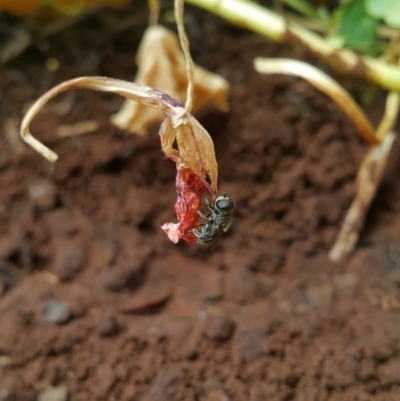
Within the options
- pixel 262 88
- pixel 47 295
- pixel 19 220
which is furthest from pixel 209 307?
pixel 262 88

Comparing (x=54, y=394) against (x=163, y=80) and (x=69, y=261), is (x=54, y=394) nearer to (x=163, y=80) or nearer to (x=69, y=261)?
(x=69, y=261)

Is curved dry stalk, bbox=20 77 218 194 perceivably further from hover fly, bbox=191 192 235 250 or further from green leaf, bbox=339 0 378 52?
green leaf, bbox=339 0 378 52

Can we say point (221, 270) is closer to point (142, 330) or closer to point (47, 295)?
point (142, 330)

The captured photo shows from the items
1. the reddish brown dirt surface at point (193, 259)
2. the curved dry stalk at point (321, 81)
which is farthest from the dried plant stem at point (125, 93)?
the curved dry stalk at point (321, 81)

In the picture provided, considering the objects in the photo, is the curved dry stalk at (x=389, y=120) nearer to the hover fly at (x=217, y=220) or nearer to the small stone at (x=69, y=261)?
the hover fly at (x=217, y=220)

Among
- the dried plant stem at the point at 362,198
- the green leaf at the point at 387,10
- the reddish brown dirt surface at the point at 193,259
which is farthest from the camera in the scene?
the dried plant stem at the point at 362,198

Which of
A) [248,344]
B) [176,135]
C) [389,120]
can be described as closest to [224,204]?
[176,135]

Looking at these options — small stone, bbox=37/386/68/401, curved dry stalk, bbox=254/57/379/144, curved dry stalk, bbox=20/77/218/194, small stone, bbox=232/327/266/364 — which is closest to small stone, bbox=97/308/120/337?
small stone, bbox=37/386/68/401

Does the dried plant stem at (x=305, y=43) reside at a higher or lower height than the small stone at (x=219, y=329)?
higher
